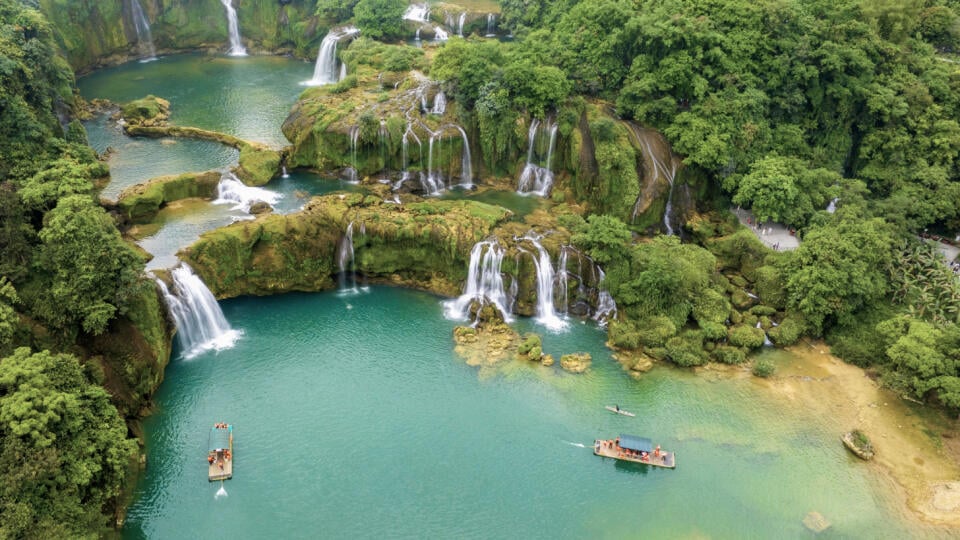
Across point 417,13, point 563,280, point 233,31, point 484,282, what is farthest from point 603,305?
point 233,31

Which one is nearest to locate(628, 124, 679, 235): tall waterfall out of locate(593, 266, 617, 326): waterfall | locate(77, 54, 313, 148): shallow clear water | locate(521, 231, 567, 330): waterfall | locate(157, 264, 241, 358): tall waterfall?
locate(593, 266, 617, 326): waterfall

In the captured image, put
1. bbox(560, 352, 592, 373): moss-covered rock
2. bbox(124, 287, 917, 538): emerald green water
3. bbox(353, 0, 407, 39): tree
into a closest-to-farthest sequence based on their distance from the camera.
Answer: bbox(124, 287, 917, 538): emerald green water < bbox(560, 352, 592, 373): moss-covered rock < bbox(353, 0, 407, 39): tree

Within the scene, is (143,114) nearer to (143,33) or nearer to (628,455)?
(143,33)

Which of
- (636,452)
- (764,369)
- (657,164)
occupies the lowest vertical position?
(636,452)

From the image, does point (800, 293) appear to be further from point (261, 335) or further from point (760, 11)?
point (261, 335)

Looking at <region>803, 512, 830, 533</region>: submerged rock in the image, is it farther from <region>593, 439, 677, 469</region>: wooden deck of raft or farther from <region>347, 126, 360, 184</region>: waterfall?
<region>347, 126, 360, 184</region>: waterfall

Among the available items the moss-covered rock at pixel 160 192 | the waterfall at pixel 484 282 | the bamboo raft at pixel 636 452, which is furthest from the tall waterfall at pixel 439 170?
the bamboo raft at pixel 636 452
